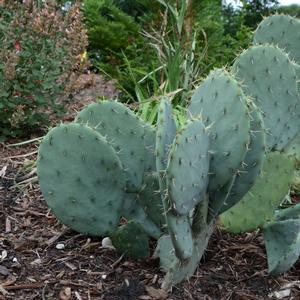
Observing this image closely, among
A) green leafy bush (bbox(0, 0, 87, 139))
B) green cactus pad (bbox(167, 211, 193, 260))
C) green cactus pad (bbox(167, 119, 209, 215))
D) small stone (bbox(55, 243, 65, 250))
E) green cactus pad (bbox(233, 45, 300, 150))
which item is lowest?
small stone (bbox(55, 243, 65, 250))

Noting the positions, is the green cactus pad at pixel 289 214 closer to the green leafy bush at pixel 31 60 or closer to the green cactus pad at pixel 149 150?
the green cactus pad at pixel 149 150

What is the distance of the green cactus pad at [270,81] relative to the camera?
2.87m

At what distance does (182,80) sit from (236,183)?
3.10 meters

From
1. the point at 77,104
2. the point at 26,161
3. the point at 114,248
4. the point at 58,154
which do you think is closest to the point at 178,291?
the point at 114,248

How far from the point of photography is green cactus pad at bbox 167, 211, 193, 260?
2490mm

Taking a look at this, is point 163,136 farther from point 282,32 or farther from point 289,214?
point 282,32

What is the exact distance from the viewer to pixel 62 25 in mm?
4992

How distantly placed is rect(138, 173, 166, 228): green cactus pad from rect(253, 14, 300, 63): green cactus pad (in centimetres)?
110

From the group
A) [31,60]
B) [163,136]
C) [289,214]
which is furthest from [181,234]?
[31,60]

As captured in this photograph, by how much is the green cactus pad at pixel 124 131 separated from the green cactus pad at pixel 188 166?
528mm

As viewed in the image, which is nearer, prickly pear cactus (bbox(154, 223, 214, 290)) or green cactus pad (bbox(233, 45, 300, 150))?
prickly pear cactus (bbox(154, 223, 214, 290))

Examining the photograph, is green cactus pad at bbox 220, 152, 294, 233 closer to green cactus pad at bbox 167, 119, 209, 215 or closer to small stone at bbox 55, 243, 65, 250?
green cactus pad at bbox 167, 119, 209, 215

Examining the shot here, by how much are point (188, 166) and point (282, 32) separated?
1456 mm

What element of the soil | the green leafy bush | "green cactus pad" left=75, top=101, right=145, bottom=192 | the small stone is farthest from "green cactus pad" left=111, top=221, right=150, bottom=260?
the green leafy bush
